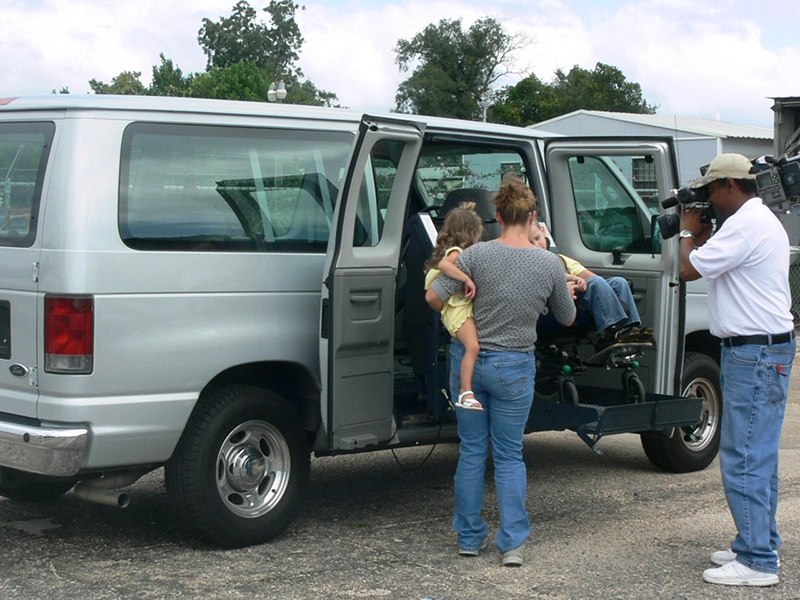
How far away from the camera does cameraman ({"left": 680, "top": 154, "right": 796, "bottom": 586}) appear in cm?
497

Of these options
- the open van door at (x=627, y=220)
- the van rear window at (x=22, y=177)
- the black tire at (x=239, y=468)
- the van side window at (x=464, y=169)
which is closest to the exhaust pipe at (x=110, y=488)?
the black tire at (x=239, y=468)

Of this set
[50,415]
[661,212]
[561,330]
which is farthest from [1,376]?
[661,212]

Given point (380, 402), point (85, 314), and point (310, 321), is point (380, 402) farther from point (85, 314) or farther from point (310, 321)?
point (85, 314)

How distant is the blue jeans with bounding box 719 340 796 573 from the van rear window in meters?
3.23

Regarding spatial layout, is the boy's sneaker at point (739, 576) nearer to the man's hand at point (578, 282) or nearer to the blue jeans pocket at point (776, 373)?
the blue jeans pocket at point (776, 373)

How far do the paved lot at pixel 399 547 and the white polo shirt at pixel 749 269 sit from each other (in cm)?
118

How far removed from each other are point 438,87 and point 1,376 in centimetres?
7588

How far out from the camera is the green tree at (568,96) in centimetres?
7312

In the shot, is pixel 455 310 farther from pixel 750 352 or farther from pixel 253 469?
pixel 750 352

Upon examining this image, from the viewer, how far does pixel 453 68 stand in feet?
271

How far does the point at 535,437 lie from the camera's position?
8797 millimetres

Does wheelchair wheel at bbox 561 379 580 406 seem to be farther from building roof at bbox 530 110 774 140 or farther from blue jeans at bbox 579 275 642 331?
building roof at bbox 530 110 774 140

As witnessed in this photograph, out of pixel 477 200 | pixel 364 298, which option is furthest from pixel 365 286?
pixel 477 200

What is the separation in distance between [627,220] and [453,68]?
255ft
